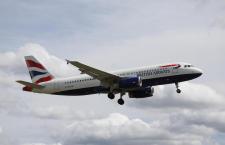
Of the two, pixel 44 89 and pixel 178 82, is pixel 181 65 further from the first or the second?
pixel 44 89

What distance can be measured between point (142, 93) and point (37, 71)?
1905cm

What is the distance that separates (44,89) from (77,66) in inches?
505

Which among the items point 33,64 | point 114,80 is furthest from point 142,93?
point 33,64

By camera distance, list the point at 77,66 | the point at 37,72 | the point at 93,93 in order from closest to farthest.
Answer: the point at 77,66 < the point at 93,93 < the point at 37,72

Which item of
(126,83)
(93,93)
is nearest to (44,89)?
(93,93)

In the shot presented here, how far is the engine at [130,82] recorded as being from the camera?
275ft

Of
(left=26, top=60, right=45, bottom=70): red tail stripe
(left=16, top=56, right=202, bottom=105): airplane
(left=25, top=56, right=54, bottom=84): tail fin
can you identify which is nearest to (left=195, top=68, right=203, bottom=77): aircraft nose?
(left=16, top=56, right=202, bottom=105): airplane

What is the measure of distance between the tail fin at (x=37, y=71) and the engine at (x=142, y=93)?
1400 centimetres

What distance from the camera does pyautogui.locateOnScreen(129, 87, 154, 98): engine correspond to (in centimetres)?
9381

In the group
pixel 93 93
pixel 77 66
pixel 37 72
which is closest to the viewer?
pixel 77 66

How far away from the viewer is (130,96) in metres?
94.9

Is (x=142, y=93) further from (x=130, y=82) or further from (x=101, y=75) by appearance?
(x=101, y=75)

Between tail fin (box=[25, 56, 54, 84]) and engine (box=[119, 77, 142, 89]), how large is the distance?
15.5 metres

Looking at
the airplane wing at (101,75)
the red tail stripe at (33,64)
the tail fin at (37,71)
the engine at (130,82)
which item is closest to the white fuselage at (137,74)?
the engine at (130,82)
